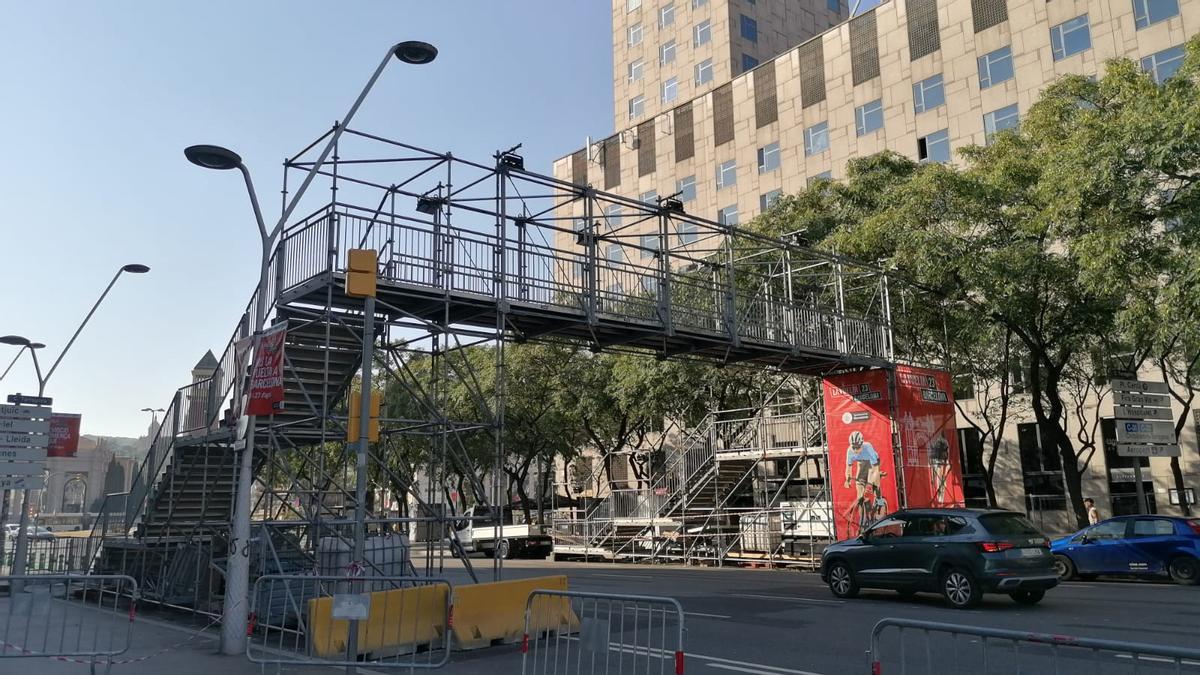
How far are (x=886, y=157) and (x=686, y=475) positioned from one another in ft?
39.4

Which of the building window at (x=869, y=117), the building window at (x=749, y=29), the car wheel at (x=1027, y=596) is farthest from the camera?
the building window at (x=749, y=29)

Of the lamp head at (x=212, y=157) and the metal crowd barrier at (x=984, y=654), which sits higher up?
the lamp head at (x=212, y=157)

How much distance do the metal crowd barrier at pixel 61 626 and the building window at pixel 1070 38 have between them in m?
38.3

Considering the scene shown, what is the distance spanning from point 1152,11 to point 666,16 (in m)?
31.5

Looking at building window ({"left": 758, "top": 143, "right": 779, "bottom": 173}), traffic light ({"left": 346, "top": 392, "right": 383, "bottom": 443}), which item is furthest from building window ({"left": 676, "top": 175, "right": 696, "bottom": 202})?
traffic light ({"left": 346, "top": 392, "right": 383, "bottom": 443})

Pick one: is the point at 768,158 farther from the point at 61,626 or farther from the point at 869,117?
the point at 61,626

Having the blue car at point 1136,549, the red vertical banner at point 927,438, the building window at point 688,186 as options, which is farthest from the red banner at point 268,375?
the building window at point 688,186

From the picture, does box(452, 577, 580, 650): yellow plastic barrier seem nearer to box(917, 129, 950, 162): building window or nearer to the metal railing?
the metal railing

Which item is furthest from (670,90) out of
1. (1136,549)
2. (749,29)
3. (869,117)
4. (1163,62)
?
(1136,549)

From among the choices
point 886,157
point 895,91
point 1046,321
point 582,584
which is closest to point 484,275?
point 582,584

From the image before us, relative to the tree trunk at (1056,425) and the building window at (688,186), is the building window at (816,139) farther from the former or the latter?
the tree trunk at (1056,425)

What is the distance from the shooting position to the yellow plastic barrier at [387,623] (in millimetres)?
10133

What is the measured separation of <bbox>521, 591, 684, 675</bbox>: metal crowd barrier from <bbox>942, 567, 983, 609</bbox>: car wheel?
4.52 m

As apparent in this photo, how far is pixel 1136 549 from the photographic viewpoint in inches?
734
